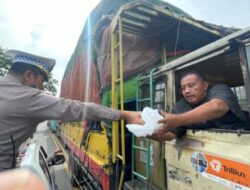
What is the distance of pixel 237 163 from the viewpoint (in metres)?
1.80

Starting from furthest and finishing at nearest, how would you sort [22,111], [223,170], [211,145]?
[22,111]
[211,145]
[223,170]

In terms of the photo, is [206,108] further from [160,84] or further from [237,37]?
[160,84]

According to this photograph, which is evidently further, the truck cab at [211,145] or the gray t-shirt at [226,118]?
the gray t-shirt at [226,118]

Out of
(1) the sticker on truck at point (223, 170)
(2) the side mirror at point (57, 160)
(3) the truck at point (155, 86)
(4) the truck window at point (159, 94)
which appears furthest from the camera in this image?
(2) the side mirror at point (57, 160)

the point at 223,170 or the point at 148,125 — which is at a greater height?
the point at 148,125

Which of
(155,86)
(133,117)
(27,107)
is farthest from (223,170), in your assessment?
(27,107)

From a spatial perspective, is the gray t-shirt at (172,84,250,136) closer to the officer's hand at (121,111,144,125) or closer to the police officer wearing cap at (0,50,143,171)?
the officer's hand at (121,111,144,125)

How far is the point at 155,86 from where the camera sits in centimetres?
308

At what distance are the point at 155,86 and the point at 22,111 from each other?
4.92 feet

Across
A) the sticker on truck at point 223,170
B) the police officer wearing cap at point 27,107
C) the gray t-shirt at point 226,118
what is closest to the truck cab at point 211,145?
the sticker on truck at point 223,170

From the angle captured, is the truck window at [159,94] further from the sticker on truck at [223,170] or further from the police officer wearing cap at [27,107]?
the sticker on truck at [223,170]

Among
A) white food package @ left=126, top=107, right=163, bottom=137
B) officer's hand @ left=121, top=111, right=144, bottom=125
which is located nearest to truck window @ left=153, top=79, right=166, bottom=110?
officer's hand @ left=121, top=111, right=144, bottom=125

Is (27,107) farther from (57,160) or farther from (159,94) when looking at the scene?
(159,94)

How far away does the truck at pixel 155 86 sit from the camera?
198 centimetres
